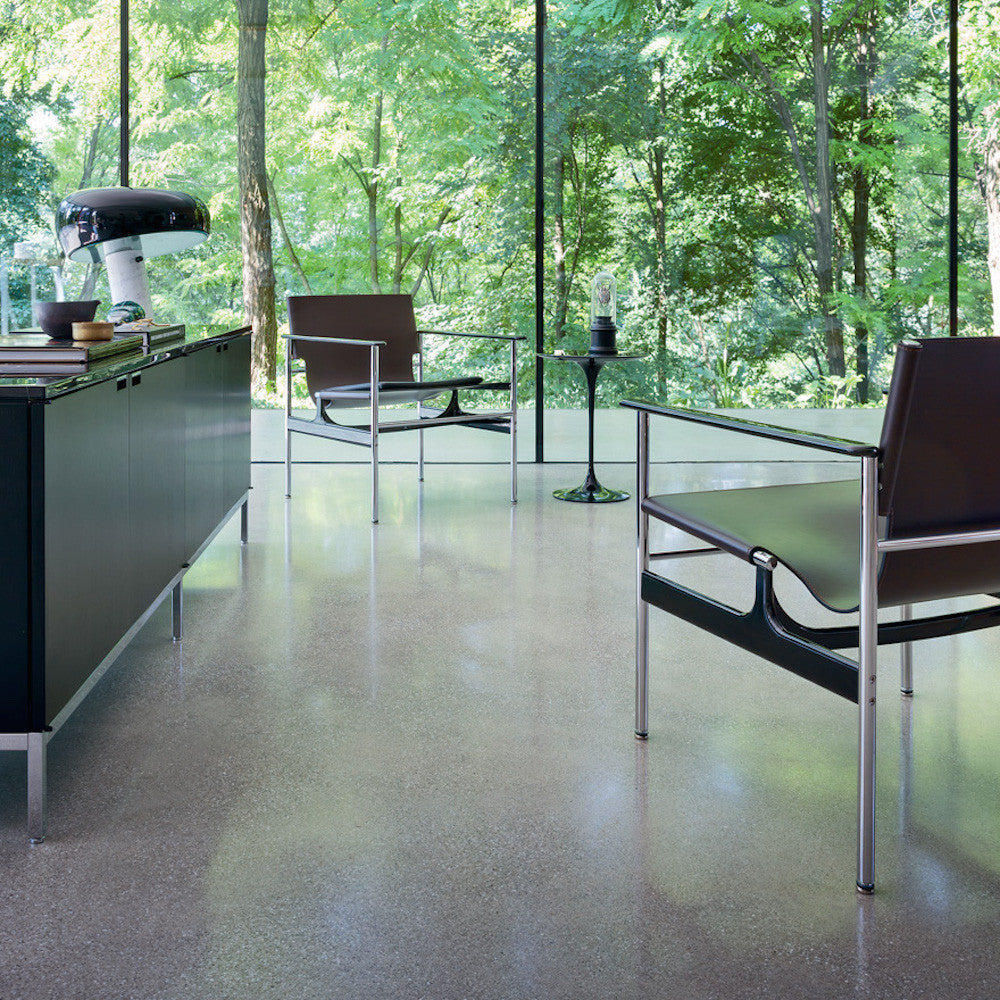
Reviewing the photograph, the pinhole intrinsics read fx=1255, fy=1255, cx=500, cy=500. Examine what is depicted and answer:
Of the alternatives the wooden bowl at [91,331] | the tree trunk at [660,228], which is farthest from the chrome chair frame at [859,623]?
the tree trunk at [660,228]

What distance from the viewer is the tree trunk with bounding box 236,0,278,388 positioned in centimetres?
616

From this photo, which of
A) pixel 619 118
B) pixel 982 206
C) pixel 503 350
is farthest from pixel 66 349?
pixel 982 206

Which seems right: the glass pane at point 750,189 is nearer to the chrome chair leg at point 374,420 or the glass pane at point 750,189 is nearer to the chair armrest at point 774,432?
the chrome chair leg at point 374,420

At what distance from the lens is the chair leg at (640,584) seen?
2.36 metres

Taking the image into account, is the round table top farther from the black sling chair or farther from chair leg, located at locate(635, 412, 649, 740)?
the black sling chair

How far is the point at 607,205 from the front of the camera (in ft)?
20.9

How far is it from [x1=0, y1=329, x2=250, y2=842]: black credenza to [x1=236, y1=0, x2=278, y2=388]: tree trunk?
321cm

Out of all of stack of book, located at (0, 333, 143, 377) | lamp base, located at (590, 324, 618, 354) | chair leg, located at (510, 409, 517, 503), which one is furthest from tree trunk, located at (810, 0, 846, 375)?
stack of book, located at (0, 333, 143, 377)

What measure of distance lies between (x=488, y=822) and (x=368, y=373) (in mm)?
3630

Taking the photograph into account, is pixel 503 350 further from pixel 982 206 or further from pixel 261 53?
pixel 982 206

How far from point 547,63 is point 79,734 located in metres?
4.84

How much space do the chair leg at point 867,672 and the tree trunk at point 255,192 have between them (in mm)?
4799

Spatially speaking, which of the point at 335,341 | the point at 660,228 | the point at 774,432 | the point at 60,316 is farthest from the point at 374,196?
the point at 774,432

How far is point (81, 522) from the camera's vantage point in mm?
2107
